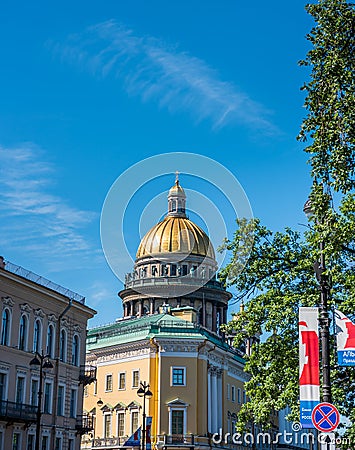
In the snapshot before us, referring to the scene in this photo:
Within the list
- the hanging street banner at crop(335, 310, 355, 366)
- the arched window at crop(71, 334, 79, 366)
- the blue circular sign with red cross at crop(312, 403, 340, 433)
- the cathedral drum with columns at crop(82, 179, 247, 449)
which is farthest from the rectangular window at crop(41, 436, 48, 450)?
the blue circular sign with red cross at crop(312, 403, 340, 433)

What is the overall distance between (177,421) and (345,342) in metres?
46.0

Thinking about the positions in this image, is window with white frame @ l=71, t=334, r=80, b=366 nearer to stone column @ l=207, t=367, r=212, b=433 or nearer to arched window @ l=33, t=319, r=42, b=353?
arched window @ l=33, t=319, r=42, b=353

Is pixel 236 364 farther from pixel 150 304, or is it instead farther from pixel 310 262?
pixel 310 262

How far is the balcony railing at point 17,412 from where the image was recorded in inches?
1521

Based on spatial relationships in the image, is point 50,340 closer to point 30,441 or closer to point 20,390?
point 20,390

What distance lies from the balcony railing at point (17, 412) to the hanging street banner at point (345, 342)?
2529 cm

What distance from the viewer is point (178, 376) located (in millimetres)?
62000

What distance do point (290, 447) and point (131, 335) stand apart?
4890 centimetres

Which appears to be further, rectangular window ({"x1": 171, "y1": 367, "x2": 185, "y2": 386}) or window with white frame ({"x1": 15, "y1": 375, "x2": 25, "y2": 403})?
rectangular window ({"x1": 171, "y1": 367, "x2": 185, "y2": 386})

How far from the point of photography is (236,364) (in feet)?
242

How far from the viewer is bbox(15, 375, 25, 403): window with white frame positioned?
135 ft

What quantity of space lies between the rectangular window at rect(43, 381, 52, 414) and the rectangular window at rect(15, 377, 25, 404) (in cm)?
267

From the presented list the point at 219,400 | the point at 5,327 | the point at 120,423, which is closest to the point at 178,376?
the point at 120,423

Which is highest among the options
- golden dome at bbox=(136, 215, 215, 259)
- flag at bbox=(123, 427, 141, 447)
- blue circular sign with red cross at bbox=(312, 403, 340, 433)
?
golden dome at bbox=(136, 215, 215, 259)
